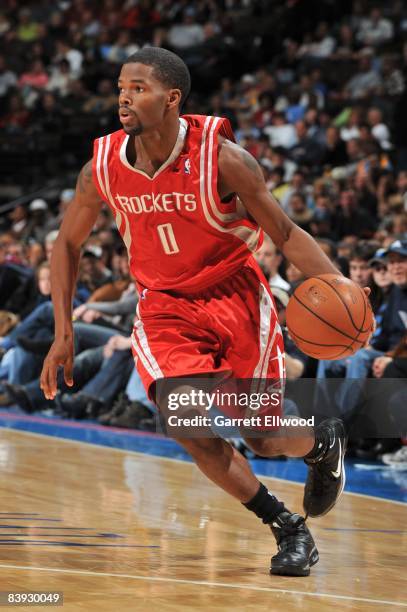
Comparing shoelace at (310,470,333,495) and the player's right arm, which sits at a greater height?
the player's right arm

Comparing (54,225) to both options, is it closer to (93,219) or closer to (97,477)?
(97,477)

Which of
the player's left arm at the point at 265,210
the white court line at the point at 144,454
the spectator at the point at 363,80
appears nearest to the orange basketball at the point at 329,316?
the player's left arm at the point at 265,210

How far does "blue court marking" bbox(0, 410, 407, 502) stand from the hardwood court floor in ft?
1.09

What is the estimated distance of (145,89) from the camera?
4.06 m

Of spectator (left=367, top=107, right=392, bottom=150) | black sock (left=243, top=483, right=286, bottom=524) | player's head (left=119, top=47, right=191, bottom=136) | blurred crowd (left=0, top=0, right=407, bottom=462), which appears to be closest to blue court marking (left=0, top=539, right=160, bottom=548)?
black sock (left=243, top=483, right=286, bottom=524)

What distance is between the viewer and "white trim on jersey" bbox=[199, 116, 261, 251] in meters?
4.11

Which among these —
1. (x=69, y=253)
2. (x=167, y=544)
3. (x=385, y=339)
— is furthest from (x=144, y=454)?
(x=69, y=253)

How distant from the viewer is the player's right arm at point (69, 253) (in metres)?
4.29

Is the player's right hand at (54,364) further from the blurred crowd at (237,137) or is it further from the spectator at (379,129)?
the spectator at (379,129)

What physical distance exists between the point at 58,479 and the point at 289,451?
2273 mm

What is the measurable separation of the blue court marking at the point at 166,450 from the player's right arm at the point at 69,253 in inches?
97.5

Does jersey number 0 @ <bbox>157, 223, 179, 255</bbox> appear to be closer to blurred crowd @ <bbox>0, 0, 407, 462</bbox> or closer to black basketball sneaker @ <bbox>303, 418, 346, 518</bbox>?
black basketball sneaker @ <bbox>303, 418, 346, 518</bbox>

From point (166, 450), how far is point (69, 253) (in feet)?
11.2

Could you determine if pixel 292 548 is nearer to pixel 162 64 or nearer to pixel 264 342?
pixel 264 342
